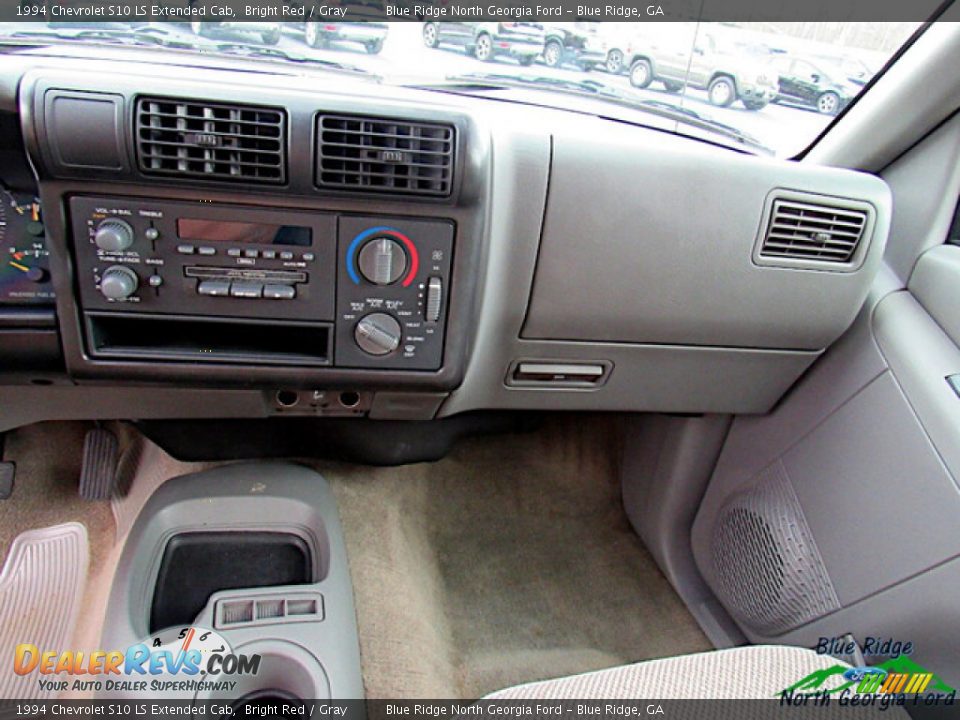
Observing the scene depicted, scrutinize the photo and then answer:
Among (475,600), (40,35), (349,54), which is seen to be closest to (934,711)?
(475,600)

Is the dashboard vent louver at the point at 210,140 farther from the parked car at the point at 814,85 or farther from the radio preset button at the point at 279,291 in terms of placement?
the parked car at the point at 814,85

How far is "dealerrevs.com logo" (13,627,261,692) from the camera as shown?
1070mm

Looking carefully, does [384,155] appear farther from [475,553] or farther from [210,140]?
[475,553]

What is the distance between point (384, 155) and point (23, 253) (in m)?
0.60

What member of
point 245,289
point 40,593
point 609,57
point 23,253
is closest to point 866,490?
point 609,57

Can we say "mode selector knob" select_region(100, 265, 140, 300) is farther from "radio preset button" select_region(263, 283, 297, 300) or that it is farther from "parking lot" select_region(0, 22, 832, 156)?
"parking lot" select_region(0, 22, 832, 156)

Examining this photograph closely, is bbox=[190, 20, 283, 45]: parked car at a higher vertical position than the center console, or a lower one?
higher

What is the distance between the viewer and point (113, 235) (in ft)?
3.30

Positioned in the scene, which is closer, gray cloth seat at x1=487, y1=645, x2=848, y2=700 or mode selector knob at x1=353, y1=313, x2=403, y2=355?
gray cloth seat at x1=487, y1=645, x2=848, y2=700

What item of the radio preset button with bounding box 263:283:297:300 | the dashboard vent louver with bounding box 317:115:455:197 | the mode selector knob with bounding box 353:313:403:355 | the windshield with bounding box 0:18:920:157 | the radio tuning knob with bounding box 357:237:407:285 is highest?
the windshield with bounding box 0:18:920:157

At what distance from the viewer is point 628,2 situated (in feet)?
4.01

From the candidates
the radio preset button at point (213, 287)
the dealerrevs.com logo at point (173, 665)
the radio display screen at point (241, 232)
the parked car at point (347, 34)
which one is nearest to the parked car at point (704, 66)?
the parked car at point (347, 34)

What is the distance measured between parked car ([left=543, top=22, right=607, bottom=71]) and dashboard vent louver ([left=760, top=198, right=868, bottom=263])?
1.44ft

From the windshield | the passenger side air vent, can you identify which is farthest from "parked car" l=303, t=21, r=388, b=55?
the passenger side air vent
